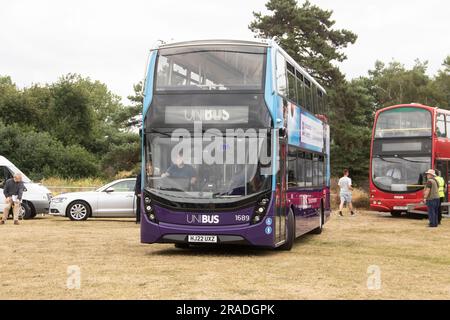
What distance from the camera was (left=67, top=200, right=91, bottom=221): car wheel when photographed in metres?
25.4

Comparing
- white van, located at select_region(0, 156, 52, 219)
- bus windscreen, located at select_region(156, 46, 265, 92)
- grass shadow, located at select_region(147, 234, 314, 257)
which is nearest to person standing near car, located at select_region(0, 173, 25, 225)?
white van, located at select_region(0, 156, 52, 219)

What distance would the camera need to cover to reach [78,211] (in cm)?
2545

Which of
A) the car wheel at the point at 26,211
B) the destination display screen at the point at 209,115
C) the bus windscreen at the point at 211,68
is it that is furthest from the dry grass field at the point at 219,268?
the car wheel at the point at 26,211

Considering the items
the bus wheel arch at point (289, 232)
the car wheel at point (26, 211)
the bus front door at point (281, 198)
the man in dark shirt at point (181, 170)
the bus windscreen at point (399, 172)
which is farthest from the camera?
the bus windscreen at point (399, 172)

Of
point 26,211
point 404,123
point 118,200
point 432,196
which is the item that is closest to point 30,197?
point 26,211

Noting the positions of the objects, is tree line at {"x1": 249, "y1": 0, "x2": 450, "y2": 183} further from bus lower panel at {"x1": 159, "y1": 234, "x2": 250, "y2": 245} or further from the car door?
bus lower panel at {"x1": 159, "y1": 234, "x2": 250, "y2": 245}

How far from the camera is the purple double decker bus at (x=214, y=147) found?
13656 mm

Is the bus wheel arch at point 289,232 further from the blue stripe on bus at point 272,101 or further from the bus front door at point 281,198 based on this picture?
the blue stripe on bus at point 272,101

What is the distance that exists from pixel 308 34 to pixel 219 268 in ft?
131

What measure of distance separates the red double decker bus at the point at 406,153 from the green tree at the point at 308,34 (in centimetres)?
1850

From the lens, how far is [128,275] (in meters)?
11.2

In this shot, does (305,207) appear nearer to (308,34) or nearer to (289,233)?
(289,233)

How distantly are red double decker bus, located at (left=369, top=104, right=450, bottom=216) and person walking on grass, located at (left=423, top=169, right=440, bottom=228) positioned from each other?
16.4 ft

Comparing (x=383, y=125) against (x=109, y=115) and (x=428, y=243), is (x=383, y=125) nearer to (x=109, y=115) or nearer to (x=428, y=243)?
(x=428, y=243)
